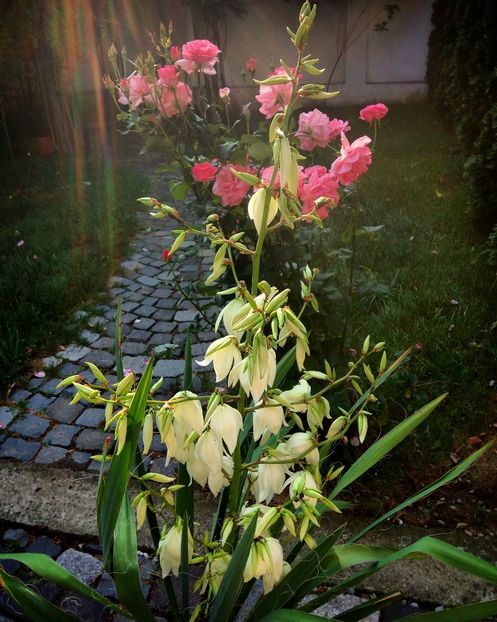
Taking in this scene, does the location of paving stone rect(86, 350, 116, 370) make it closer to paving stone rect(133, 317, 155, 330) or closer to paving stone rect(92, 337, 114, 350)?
paving stone rect(92, 337, 114, 350)

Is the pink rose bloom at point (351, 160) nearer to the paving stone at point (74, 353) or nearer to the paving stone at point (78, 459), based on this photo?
the paving stone at point (78, 459)

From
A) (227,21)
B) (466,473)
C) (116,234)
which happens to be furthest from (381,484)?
(227,21)

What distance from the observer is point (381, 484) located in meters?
2.28

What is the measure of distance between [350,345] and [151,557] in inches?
55.4

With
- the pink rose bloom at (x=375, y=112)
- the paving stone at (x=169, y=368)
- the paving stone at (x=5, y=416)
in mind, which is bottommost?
the paving stone at (x=169, y=368)

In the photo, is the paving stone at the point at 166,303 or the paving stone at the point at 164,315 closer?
the paving stone at the point at 164,315

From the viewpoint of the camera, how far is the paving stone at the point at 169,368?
10.4 ft

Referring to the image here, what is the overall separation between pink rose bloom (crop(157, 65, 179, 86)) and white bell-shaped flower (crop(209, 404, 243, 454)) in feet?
4.96

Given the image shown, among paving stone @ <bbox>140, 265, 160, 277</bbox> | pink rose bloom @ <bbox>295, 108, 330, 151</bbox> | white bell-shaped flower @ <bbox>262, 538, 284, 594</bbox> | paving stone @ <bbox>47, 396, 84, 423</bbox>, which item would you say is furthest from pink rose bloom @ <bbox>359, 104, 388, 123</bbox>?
paving stone @ <bbox>140, 265, 160, 277</bbox>

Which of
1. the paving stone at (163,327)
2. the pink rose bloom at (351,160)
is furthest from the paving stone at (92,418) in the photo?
the pink rose bloom at (351,160)

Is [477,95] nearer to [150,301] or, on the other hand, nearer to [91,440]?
[150,301]

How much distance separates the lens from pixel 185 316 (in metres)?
3.84

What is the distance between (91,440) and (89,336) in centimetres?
105

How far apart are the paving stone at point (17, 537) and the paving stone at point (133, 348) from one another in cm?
140
